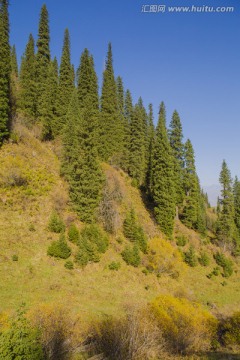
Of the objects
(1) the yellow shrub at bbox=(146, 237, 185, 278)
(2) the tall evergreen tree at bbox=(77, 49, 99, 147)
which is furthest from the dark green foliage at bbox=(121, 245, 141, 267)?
(2) the tall evergreen tree at bbox=(77, 49, 99, 147)

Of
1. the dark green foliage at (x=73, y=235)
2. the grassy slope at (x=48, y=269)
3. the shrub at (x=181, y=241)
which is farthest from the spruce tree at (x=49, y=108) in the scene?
the shrub at (x=181, y=241)

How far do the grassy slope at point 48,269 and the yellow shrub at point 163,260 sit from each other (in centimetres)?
98

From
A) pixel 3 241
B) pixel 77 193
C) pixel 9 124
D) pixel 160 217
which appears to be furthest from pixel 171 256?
pixel 9 124

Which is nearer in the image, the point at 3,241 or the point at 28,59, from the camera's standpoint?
the point at 3,241

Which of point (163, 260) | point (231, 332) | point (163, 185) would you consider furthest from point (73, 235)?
point (163, 185)

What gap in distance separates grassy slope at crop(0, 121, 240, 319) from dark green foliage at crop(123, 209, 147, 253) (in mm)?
2530

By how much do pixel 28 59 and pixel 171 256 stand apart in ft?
139

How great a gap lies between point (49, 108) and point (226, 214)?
3817 centimetres

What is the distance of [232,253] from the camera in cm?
4884

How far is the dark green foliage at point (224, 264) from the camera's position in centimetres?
4028

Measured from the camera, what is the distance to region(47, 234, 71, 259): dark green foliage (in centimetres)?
2642

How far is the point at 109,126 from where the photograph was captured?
170 feet

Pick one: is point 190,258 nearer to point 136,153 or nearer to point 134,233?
point 134,233

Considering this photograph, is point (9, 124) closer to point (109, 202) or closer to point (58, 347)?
point (109, 202)
